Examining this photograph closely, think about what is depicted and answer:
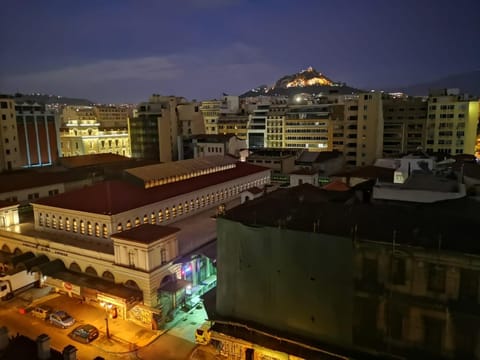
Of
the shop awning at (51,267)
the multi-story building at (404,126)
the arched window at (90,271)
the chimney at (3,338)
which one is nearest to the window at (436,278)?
the chimney at (3,338)

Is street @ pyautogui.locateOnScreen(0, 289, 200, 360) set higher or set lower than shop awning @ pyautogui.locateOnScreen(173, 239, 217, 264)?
lower

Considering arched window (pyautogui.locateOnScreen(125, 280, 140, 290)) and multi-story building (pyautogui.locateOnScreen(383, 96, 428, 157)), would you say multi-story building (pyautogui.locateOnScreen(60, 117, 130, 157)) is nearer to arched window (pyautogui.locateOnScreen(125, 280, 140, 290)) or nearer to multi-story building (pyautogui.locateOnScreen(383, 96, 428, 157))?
multi-story building (pyautogui.locateOnScreen(383, 96, 428, 157))

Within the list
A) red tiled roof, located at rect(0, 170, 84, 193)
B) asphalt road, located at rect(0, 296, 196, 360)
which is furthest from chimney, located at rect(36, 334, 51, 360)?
red tiled roof, located at rect(0, 170, 84, 193)

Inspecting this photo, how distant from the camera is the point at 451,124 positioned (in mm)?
69688

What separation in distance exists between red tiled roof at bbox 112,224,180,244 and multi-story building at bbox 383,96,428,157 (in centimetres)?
5980

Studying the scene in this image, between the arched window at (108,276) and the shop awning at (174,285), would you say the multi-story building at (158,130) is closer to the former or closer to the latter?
the arched window at (108,276)

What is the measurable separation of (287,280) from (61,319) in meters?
17.9

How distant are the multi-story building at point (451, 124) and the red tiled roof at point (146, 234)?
62.2m

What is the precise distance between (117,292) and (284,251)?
1464cm

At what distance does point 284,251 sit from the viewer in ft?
50.2

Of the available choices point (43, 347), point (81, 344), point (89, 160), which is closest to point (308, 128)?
point (89, 160)

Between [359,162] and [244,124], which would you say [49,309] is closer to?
[359,162]

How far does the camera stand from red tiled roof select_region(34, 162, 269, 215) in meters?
31.1

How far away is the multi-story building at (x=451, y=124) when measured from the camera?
223 feet
